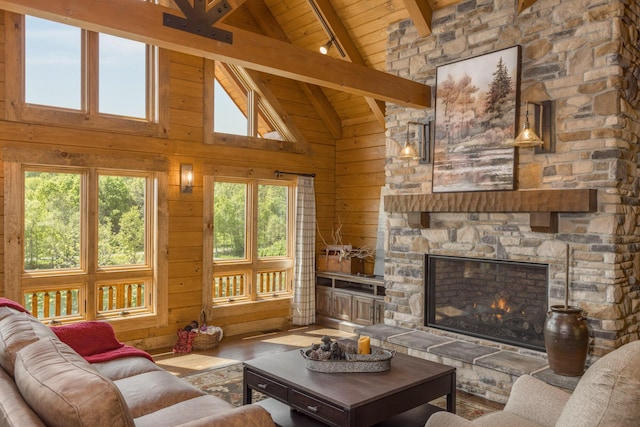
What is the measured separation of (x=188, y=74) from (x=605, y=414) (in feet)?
17.6

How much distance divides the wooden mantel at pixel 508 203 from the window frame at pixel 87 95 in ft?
9.22

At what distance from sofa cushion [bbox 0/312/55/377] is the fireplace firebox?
11.6 ft

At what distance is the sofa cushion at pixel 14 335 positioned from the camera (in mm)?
2174

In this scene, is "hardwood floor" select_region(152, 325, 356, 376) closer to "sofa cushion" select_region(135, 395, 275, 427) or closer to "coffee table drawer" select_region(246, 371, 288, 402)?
"coffee table drawer" select_region(246, 371, 288, 402)

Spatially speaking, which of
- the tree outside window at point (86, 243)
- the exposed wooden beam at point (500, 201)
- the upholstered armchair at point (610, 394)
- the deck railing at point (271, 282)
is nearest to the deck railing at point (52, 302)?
the tree outside window at point (86, 243)

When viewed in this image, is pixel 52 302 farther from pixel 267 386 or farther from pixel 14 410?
pixel 14 410

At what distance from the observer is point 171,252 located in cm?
570

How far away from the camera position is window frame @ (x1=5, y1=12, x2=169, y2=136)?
4.75 m

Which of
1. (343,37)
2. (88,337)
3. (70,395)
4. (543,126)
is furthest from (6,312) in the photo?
(343,37)

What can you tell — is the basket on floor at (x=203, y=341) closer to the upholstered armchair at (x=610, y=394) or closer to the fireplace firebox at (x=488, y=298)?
the fireplace firebox at (x=488, y=298)

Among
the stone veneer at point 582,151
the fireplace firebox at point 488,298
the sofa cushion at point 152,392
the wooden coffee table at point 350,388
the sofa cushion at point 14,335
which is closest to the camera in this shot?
the sofa cushion at point 14,335

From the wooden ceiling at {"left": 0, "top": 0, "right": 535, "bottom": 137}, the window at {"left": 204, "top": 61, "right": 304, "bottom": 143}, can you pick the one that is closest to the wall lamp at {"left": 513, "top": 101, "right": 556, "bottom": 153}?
the wooden ceiling at {"left": 0, "top": 0, "right": 535, "bottom": 137}

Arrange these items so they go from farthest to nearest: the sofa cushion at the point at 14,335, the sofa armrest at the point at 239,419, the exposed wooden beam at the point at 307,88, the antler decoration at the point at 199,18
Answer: the exposed wooden beam at the point at 307,88 < the antler decoration at the point at 199,18 < the sofa cushion at the point at 14,335 < the sofa armrest at the point at 239,419

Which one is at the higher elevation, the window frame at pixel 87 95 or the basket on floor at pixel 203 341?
the window frame at pixel 87 95
